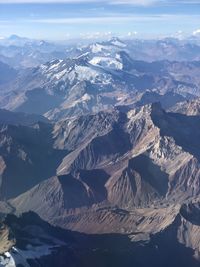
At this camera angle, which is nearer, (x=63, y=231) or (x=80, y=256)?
(x=80, y=256)

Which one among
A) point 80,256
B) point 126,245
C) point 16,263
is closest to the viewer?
point 16,263

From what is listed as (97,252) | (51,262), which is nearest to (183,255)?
(97,252)

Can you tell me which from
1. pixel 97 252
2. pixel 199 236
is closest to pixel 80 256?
pixel 97 252

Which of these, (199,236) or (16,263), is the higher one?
(16,263)

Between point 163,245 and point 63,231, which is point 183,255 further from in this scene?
point 63,231

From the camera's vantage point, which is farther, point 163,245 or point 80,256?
point 163,245

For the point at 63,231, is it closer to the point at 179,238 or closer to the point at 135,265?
the point at 135,265

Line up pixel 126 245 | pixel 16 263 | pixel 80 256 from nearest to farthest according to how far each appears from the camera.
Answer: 1. pixel 16 263
2. pixel 80 256
3. pixel 126 245

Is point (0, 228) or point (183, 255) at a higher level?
point (0, 228)
